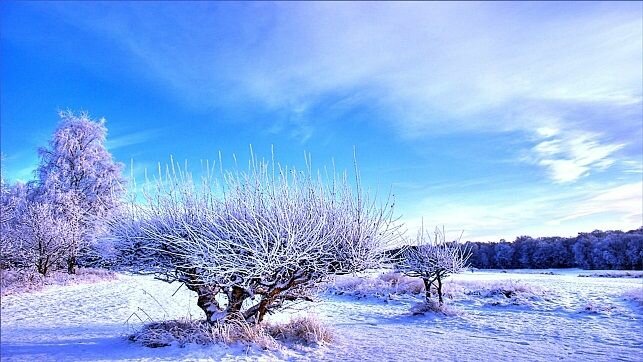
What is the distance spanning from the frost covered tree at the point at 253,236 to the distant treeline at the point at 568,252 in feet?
40.4

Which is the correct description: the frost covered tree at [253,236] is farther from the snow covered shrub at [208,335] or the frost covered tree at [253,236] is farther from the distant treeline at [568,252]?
the distant treeline at [568,252]

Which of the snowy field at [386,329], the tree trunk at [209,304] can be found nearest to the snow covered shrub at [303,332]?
the snowy field at [386,329]

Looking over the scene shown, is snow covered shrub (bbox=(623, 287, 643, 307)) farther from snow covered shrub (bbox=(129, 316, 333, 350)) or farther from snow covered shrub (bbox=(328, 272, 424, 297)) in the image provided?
snow covered shrub (bbox=(129, 316, 333, 350))

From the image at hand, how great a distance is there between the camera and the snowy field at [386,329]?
21.3 feet

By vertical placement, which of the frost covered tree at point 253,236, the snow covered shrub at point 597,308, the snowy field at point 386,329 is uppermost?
→ the frost covered tree at point 253,236

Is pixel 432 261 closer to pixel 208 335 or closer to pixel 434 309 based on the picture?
pixel 434 309

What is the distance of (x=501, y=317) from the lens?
12805mm

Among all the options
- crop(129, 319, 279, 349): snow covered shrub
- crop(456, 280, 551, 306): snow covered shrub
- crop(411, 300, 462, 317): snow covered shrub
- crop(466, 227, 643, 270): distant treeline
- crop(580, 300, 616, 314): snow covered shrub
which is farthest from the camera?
crop(466, 227, 643, 270): distant treeline

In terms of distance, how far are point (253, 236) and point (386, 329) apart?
18.3 ft

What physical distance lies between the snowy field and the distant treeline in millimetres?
5149

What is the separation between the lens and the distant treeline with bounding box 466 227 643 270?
72.7ft

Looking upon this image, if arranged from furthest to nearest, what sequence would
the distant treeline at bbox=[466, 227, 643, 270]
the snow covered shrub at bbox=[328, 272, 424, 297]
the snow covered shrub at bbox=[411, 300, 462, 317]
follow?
1. the distant treeline at bbox=[466, 227, 643, 270]
2. the snow covered shrub at bbox=[328, 272, 424, 297]
3. the snow covered shrub at bbox=[411, 300, 462, 317]

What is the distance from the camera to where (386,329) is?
1086 centimetres

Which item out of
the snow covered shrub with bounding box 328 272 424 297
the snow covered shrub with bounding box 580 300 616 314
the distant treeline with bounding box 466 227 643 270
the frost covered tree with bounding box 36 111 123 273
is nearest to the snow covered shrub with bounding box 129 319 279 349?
the snow covered shrub with bounding box 580 300 616 314
